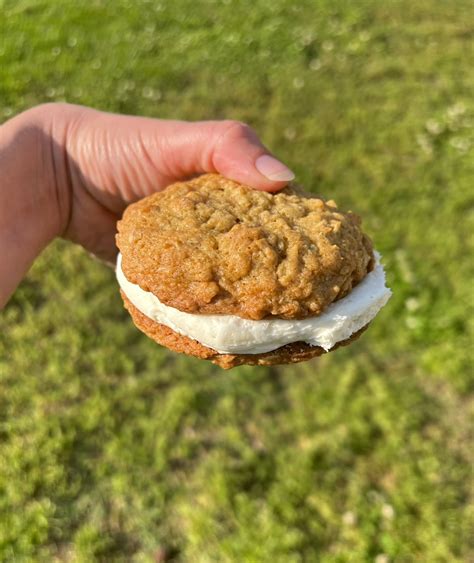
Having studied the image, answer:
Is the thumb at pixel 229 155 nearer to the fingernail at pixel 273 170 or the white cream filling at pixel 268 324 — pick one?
the fingernail at pixel 273 170

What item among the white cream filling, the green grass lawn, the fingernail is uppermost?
the fingernail

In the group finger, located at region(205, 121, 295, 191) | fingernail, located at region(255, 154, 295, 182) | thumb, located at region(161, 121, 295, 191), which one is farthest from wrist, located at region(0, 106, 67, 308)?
fingernail, located at region(255, 154, 295, 182)

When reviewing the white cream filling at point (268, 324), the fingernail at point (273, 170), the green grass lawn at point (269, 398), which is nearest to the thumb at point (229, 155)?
the fingernail at point (273, 170)

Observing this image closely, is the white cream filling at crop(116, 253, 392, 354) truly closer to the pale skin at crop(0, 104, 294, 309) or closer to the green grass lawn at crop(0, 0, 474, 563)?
the pale skin at crop(0, 104, 294, 309)

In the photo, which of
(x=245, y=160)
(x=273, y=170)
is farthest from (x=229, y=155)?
(x=273, y=170)

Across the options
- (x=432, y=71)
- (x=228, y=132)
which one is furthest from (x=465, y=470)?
(x=432, y=71)

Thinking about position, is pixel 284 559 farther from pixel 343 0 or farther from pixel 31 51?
pixel 343 0

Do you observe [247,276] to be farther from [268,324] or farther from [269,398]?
[269,398]
